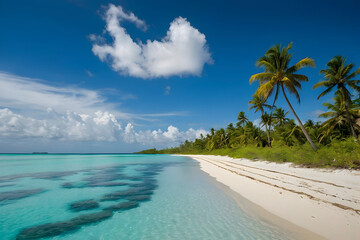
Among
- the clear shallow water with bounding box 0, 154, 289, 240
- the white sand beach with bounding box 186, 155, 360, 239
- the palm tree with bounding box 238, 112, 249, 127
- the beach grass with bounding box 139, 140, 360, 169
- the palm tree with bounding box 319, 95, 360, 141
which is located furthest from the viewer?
the palm tree with bounding box 238, 112, 249, 127

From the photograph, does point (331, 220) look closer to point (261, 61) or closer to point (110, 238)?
point (110, 238)

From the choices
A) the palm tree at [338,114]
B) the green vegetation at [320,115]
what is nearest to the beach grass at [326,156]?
the green vegetation at [320,115]

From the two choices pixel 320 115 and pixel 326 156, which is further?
pixel 320 115

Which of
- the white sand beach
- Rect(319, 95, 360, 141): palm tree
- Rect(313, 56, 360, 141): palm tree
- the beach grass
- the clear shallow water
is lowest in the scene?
the clear shallow water

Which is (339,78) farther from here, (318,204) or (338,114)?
(318,204)

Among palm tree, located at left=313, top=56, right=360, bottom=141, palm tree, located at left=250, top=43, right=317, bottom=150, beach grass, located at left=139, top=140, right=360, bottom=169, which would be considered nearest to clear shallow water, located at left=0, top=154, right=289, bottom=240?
beach grass, located at left=139, top=140, right=360, bottom=169

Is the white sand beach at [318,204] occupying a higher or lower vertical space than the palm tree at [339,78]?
lower

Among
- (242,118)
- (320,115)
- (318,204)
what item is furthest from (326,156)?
(242,118)

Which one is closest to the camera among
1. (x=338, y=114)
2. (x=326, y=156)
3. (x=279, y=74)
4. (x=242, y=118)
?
(x=326, y=156)

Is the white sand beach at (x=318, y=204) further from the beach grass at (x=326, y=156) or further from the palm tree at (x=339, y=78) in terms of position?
the palm tree at (x=339, y=78)

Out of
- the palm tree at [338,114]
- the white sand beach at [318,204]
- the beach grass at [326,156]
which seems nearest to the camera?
the white sand beach at [318,204]

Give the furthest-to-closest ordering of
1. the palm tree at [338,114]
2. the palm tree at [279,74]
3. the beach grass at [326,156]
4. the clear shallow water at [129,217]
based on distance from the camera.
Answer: the palm tree at [338,114] → the palm tree at [279,74] → the beach grass at [326,156] → the clear shallow water at [129,217]

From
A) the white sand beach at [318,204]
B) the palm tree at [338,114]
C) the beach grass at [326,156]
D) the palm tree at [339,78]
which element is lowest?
the white sand beach at [318,204]

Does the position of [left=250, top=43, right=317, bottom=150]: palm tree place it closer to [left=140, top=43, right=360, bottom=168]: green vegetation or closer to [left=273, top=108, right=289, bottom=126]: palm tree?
[left=140, top=43, right=360, bottom=168]: green vegetation
